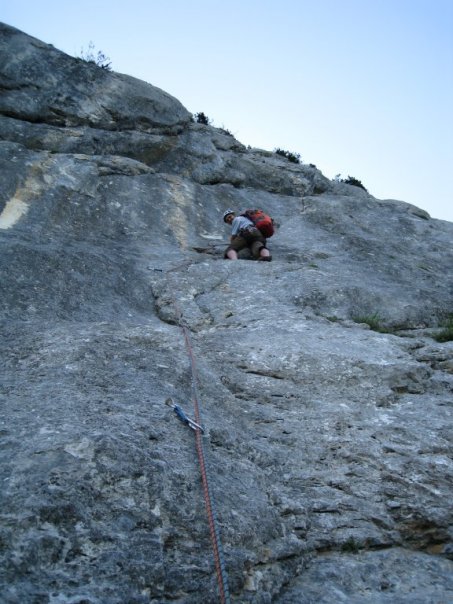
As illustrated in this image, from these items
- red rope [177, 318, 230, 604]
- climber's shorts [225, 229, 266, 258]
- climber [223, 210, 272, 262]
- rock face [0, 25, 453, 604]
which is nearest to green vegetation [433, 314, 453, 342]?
rock face [0, 25, 453, 604]

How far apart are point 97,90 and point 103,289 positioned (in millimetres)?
7795

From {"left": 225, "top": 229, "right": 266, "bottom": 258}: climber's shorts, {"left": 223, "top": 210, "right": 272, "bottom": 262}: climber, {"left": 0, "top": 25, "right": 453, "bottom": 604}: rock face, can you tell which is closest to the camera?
{"left": 0, "top": 25, "right": 453, "bottom": 604}: rock face

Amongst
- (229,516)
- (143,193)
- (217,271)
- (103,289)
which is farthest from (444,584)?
(143,193)

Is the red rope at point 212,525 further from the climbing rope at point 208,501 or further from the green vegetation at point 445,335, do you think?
the green vegetation at point 445,335

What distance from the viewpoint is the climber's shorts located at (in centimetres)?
1090

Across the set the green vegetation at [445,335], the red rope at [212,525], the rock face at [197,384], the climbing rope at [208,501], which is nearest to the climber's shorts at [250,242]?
the rock face at [197,384]

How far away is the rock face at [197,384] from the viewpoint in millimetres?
3707

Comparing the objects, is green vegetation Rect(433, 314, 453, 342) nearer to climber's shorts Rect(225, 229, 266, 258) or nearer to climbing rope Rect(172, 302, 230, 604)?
climber's shorts Rect(225, 229, 266, 258)

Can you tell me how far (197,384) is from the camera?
19.7 ft

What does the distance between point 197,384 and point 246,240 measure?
5525 mm

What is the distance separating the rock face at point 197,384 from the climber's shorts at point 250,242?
1.02ft

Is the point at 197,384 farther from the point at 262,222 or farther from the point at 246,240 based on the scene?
the point at 262,222

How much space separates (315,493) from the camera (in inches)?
193

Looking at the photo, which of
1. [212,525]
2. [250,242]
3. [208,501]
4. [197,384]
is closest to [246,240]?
[250,242]
